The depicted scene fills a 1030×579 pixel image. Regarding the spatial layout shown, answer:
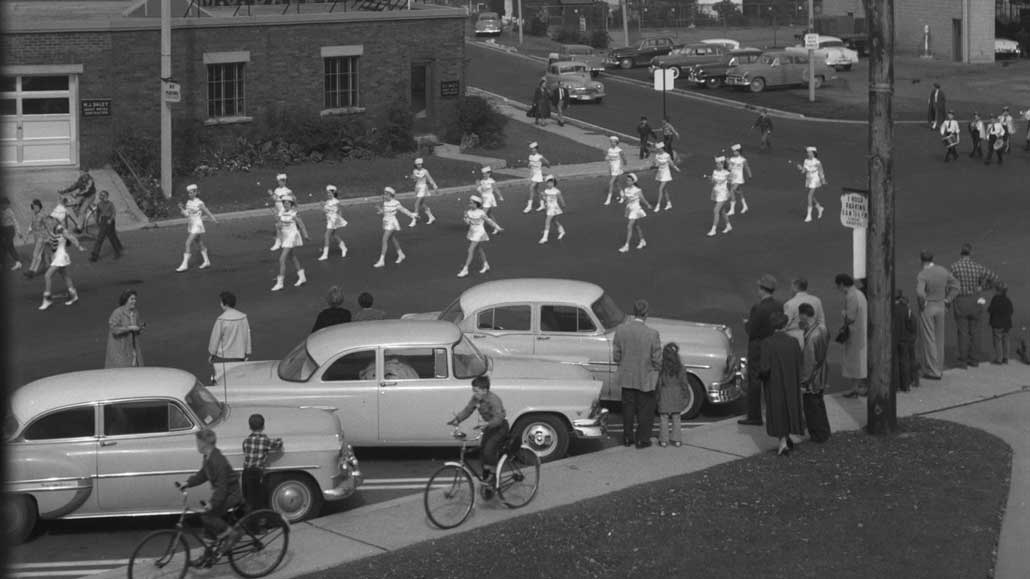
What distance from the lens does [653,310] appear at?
21172 millimetres

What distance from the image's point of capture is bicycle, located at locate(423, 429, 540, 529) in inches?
457

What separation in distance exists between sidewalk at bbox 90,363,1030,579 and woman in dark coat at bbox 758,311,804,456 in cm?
58

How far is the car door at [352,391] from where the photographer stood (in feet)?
44.5

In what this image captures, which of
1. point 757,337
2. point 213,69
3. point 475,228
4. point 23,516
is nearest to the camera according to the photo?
point 23,516

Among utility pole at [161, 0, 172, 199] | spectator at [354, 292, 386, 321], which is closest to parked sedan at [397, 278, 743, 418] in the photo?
spectator at [354, 292, 386, 321]

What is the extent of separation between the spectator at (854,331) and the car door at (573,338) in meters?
2.87

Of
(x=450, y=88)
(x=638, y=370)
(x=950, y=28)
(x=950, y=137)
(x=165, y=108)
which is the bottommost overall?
(x=638, y=370)

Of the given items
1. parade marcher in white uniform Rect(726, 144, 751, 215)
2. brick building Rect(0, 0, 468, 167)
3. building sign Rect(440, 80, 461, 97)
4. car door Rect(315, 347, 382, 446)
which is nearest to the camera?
car door Rect(315, 347, 382, 446)

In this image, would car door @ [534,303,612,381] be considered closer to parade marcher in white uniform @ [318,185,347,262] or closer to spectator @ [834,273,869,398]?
spectator @ [834,273,869,398]

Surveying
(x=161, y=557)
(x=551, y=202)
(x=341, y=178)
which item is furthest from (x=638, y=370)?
(x=341, y=178)

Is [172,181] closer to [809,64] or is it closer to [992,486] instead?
[992,486]

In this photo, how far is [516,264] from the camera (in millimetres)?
24359

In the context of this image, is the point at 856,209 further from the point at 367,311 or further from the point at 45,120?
the point at 45,120

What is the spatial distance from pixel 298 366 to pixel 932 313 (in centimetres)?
830
